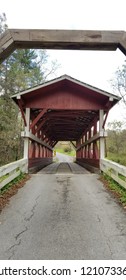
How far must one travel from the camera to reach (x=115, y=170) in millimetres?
7758

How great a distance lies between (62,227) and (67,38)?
3.28 m

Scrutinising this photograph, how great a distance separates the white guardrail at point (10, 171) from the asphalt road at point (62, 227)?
64 cm

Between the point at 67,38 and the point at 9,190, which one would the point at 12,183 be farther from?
the point at 67,38

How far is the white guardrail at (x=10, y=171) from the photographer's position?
21.1 ft

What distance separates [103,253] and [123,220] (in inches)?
59.0

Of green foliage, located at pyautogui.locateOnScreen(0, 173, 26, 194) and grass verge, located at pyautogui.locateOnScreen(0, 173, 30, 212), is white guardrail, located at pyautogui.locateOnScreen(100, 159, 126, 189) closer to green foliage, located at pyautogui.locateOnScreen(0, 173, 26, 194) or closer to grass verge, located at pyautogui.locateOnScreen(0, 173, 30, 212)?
grass verge, located at pyautogui.locateOnScreen(0, 173, 30, 212)

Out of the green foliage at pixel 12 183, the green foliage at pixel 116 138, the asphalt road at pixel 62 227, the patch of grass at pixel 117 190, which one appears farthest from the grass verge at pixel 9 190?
the green foliage at pixel 116 138

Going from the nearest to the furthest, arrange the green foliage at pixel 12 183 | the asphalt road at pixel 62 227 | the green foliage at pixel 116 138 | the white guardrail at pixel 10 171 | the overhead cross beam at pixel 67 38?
the asphalt road at pixel 62 227 → the overhead cross beam at pixel 67 38 → the white guardrail at pixel 10 171 → the green foliage at pixel 12 183 → the green foliage at pixel 116 138

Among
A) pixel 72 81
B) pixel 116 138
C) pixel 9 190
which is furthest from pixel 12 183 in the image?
pixel 116 138

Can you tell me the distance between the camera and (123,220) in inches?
177

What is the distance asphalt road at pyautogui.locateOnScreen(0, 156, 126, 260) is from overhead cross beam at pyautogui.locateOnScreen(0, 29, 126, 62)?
10.3 ft

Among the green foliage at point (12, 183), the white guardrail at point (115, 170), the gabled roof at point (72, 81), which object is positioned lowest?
the green foliage at point (12, 183)

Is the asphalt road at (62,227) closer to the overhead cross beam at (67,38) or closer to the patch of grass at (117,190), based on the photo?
the patch of grass at (117,190)
